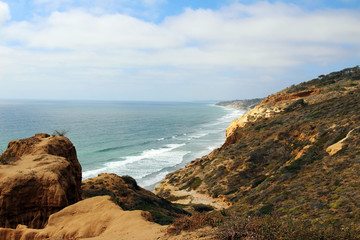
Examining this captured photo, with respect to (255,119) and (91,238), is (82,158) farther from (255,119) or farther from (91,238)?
(91,238)

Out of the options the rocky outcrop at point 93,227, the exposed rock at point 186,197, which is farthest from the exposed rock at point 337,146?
the rocky outcrop at point 93,227

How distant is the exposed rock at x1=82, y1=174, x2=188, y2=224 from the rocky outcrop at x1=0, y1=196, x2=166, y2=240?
317 inches

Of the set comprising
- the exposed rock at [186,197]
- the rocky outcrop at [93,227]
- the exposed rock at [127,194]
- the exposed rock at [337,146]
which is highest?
the exposed rock at [337,146]

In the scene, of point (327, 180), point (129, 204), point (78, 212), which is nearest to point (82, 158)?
point (129, 204)

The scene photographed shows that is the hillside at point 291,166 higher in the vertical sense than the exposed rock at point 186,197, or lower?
higher

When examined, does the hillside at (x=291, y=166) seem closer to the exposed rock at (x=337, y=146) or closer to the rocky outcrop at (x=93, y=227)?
the exposed rock at (x=337, y=146)

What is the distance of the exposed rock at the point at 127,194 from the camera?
72.2ft

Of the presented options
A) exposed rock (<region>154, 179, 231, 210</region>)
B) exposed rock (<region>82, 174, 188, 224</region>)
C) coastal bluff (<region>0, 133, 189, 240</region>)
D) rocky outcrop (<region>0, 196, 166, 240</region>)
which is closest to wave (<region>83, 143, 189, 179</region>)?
exposed rock (<region>154, 179, 231, 210</region>)

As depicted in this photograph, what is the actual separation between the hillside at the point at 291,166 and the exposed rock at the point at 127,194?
630 cm

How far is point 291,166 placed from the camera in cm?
2592

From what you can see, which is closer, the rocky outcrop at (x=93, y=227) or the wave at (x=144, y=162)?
the rocky outcrop at (x=93, y=227)

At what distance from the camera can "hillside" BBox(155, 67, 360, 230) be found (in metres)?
16.2

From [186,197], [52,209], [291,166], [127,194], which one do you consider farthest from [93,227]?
[186,197]

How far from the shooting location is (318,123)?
32938 mm
